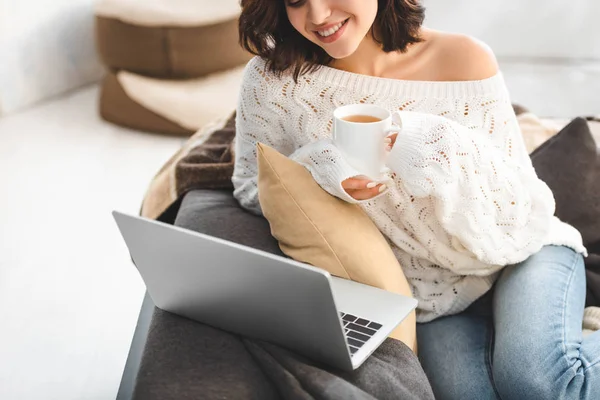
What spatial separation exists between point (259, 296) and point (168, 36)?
193 centimetres

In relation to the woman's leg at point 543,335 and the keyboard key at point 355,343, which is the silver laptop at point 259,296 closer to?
the keyboard key at point 355,343

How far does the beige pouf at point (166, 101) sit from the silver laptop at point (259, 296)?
63.8 inches

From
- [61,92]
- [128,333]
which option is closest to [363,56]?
[128,333]

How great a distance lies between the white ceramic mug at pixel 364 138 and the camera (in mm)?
1068

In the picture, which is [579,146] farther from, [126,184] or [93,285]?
[126,184]

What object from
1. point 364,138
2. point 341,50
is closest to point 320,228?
point 364,138

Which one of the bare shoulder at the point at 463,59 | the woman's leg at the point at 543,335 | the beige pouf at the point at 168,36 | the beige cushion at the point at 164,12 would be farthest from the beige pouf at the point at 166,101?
the woman's leg at the point at 543,335

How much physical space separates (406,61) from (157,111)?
146 centimetres

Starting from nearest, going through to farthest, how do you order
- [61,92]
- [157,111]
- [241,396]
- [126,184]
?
1. [241,396]
2. [126,184]
3. [157,111]
4. [61,92]

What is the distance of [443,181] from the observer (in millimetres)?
1188

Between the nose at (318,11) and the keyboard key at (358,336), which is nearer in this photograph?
the keyboard key at (358,336)

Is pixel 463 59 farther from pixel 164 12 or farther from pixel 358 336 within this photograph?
pixel 164 12

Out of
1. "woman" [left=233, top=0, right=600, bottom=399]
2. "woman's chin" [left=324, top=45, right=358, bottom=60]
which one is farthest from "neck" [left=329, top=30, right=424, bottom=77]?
"woman's chin" [left=324, top=45, right=358, bottom=60]

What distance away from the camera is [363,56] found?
1.47 m
